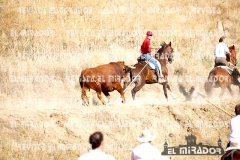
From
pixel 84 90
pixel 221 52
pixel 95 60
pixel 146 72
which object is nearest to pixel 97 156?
pixel 84 90

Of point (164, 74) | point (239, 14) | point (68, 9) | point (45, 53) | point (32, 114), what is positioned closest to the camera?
point (32, 114)

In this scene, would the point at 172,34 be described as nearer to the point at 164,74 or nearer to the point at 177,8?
the point at 177,8

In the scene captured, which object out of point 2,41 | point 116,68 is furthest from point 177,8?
point 116,68

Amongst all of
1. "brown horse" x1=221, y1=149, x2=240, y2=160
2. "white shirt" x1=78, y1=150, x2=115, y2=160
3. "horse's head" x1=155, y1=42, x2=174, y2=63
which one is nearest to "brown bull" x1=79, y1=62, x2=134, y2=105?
"horse's head" x1=155, y1=42, x2=174, y2=63

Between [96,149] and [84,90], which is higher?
[84,90]

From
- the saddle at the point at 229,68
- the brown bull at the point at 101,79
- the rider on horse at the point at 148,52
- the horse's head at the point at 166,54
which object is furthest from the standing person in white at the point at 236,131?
the horse's head at the point at 166,54

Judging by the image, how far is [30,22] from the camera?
33.8m

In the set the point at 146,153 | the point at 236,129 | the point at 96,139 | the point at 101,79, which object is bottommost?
the point at 146,153

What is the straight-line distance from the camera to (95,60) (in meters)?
30.4

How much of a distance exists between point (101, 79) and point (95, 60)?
8320mm

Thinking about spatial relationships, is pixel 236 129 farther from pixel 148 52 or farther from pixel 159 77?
pixel 159 77

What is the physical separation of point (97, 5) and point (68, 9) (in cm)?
214

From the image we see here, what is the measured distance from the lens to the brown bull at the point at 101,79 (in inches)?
865

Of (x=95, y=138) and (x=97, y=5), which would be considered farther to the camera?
(x=97, y=5)
